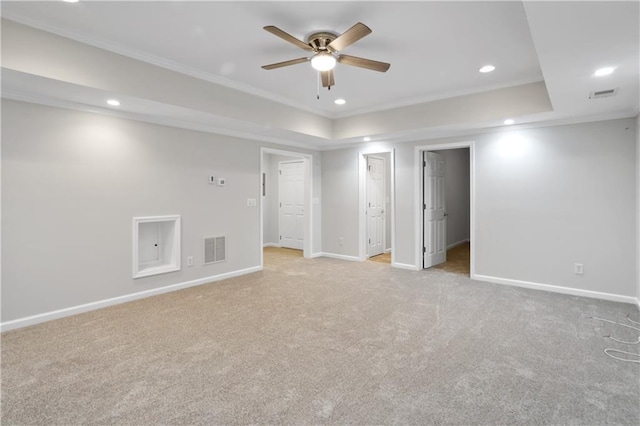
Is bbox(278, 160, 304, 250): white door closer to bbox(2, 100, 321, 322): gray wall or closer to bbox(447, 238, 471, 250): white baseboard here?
bbox(2, 100, 321, 322): gray wall

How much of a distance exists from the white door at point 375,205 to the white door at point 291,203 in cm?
179

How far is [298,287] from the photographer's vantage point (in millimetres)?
4727

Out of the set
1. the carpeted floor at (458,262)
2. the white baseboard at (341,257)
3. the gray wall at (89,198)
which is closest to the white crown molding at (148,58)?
the gray wall at (89,198)

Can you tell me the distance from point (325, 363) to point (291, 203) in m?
5.87

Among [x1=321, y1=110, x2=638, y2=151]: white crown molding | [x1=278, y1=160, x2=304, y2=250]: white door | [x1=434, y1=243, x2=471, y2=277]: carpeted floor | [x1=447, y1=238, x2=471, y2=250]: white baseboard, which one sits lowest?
[x1=434, y1=243, x2=471, y2=277]: carpeted floor

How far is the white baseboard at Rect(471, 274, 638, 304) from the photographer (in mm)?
4074

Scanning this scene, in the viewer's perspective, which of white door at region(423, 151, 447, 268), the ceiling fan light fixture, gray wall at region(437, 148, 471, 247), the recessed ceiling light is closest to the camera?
the recessed ceiling light

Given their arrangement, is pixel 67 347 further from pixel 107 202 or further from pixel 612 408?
pixel 612 408

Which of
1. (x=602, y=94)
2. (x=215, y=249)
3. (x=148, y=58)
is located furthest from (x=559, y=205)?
(x=148, y=58)

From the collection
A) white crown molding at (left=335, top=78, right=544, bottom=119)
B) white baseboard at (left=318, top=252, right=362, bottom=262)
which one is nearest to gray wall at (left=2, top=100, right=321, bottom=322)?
white crown molding at (left=335, top=78, right=544, bottom=119)

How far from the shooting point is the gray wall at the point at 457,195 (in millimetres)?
7898

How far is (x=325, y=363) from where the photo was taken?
2.61 m

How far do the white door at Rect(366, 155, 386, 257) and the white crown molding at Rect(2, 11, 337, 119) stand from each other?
2.53 m

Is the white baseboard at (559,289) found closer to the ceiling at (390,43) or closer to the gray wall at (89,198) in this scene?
the ceiling at (390,43)
